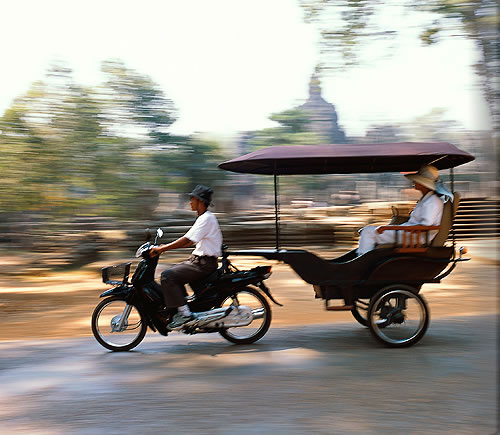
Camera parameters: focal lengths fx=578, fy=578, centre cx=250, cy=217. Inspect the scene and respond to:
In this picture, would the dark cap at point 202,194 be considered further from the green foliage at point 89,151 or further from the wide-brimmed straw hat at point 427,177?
the green foliage at point 89,151

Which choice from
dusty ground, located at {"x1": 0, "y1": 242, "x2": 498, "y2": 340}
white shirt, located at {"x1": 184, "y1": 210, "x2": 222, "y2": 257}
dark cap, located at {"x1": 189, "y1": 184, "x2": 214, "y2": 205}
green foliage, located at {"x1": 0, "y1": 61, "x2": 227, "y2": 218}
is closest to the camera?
white shirt, located at {"x1": 184, "y1": 210, "x2": 222, "y2": 257}

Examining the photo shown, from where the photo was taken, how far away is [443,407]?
4.08 meters

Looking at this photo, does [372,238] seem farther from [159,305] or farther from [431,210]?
[159,305]

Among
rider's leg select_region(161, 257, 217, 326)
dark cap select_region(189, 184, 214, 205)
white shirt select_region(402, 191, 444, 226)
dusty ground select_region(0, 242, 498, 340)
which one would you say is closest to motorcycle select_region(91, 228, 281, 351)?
rider's leg select_region(161, 257, 217, 326)

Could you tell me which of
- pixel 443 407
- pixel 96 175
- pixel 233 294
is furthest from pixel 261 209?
pixel 443 407

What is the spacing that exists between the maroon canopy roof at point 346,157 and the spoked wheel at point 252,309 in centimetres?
139

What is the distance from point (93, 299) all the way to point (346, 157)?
6.80 metres

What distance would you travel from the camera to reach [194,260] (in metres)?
5.88

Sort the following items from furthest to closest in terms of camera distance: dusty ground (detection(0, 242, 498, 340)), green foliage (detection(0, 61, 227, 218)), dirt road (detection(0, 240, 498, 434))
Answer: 1. green foliage (detection(0, 61, 227, 218))
2. dusty ground (detection(0, 242, 498, 340))
3. dirt road (detection(0, 240, 498, 434))

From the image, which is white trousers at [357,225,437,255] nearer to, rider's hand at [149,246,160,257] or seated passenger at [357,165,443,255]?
seated passenger at [357,165,443,255]

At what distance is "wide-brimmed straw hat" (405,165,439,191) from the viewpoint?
603 cm

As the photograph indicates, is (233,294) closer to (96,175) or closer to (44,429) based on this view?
(44,429)

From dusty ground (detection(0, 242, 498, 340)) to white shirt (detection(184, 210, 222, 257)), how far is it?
2508 millimetres

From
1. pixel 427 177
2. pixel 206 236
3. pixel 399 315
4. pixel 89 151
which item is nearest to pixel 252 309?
pixel 206 236
